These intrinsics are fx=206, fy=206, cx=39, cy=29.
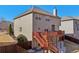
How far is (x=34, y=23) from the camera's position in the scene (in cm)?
277

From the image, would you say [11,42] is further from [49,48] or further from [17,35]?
[49,48]

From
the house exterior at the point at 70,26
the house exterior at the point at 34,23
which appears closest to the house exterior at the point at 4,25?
the house exterior at the point at 34,23

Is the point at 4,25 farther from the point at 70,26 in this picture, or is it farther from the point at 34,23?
the point at 70,26

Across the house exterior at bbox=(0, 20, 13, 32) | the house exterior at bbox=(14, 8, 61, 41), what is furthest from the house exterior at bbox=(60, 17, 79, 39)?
the house exterior at bbox=(0, 20, 13, 32)

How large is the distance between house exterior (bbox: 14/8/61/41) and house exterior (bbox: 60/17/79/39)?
0.07m

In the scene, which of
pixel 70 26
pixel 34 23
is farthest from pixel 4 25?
pixel 70 26

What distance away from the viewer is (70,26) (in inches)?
110

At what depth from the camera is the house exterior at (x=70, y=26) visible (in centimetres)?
279

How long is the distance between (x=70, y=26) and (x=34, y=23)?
49 cm

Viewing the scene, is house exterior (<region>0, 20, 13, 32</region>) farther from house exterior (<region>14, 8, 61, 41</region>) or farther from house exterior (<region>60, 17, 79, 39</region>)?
house exterior (<region>60, 17, 79, 39</region>)

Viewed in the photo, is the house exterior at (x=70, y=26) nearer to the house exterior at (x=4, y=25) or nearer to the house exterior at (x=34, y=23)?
the house exterior at (x=34, y=23)

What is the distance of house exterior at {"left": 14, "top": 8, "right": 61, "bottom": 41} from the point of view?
277 cm
